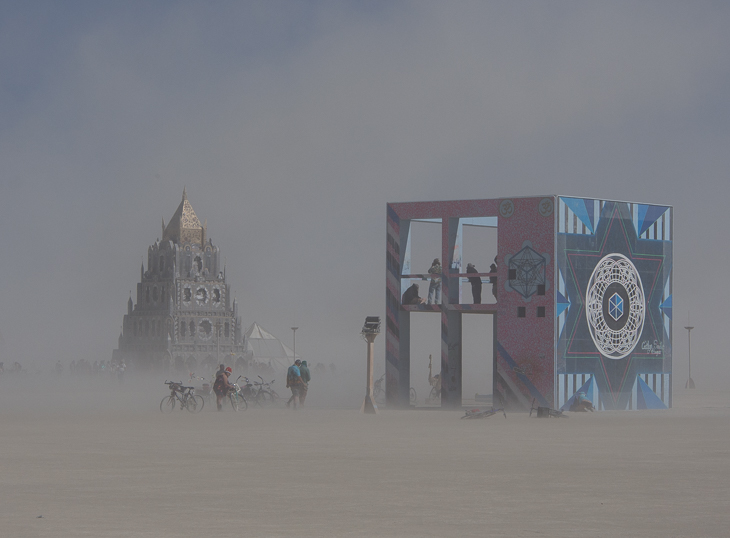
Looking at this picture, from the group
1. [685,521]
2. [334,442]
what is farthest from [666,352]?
[685,521]

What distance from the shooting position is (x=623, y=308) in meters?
43.6

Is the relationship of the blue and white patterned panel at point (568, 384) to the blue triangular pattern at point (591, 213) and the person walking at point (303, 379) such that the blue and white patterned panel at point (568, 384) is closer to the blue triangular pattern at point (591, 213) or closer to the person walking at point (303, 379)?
the blue triangular pattern at point (591, 213)

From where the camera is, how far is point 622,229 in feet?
143

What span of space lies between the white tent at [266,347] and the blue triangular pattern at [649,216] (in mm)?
115939

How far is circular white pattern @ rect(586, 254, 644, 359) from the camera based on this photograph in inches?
1666

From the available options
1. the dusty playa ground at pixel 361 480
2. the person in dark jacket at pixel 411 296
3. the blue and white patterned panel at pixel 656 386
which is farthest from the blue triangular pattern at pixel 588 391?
the dusty playa ground at pixel 361 480

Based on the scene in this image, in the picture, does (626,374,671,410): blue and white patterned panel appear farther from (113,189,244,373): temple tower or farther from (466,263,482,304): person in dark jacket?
(113,189,244,373): temple tower

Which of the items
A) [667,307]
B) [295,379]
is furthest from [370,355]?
[667,307]

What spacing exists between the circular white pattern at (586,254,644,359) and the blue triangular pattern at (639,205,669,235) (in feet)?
5.32

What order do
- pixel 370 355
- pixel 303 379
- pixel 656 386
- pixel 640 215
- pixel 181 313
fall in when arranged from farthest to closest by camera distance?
pixel 181 313
pixel 656 386
pixel 640 215
pixel 303 379
pixel 370 355

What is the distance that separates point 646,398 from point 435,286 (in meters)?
8.64

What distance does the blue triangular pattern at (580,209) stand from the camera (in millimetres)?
41581

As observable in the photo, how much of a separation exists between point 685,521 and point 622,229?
3168cm

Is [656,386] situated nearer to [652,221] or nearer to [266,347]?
[652,221]
